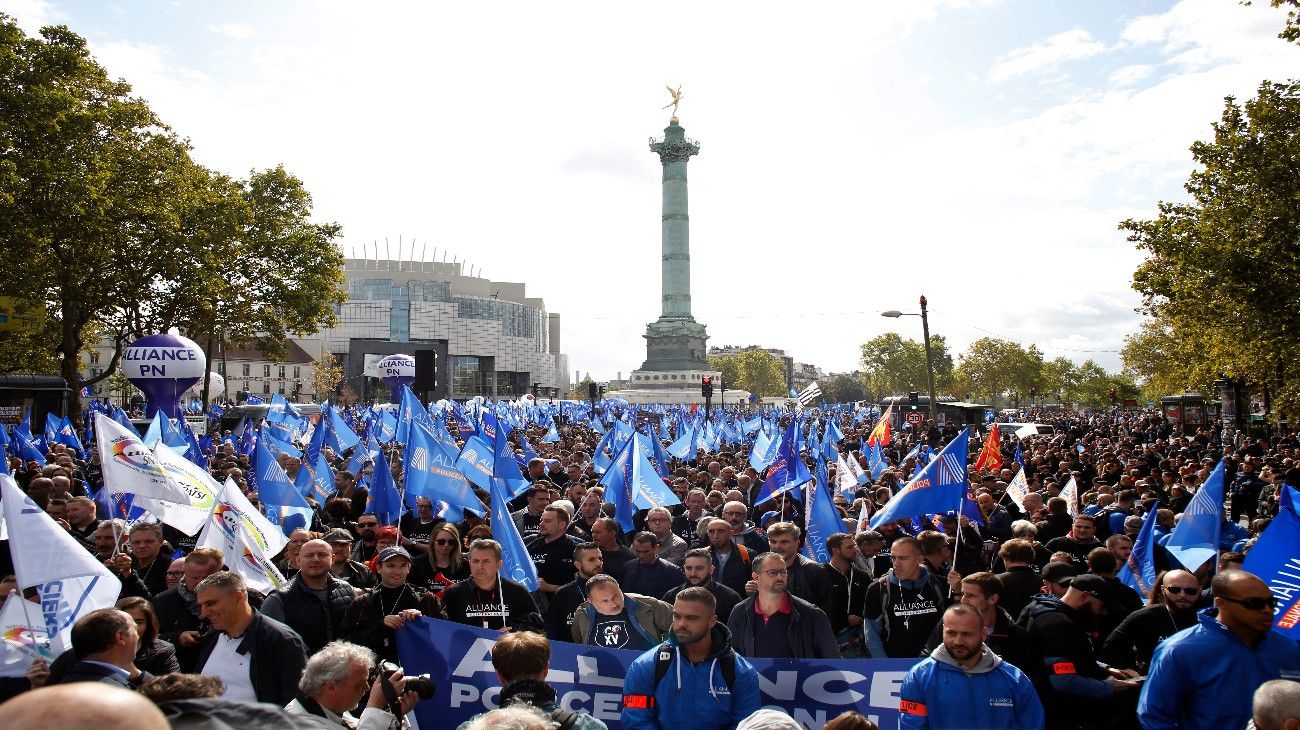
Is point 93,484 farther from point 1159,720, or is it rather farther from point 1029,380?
point 1029,380

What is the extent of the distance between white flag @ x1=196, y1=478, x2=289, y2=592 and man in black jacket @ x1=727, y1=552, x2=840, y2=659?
3.28m

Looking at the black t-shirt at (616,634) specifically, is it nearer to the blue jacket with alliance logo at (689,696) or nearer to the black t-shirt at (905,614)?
the blue jacket with alliance logo at (689,696)

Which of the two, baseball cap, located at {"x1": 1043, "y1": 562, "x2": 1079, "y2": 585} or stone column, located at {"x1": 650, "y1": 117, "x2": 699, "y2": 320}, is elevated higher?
stone column, located at {"x1": 650, "y1": 117, "x2": 699, "y2": 320}

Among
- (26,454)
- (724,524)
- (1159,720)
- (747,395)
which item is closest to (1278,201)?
(724,524)

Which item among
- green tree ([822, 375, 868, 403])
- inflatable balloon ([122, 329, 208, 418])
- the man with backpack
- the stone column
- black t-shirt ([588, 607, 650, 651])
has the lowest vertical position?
black t-shirt ([588, 607, 650, 651])

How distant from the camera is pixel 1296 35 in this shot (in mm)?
14805

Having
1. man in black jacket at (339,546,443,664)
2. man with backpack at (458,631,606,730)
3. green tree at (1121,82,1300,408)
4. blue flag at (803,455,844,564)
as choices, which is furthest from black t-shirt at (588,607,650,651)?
green tree at (1121,82,1300,408)

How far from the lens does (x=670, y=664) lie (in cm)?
436

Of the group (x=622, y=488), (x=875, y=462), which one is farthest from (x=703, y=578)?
(x=875, y=462)

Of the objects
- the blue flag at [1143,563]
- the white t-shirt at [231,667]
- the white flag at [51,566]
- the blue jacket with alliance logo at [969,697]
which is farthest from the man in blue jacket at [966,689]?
the white flag at [51,566]

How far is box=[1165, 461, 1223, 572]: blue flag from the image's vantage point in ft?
23.1

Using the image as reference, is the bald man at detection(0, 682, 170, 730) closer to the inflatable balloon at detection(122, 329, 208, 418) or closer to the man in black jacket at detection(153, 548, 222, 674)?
the man in black jacket at detection(153, 548, 222, 674)

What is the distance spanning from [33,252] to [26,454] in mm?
12816

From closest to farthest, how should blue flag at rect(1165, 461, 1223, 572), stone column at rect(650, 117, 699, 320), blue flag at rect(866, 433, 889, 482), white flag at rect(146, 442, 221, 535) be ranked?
blue flag at rect(1165, 461, 1223, 572) < white flag at rect(146, 442, 221, 535) < blue flag at rect(866, 433, 889, 482) < stone column at rect(650, 117, 699, 320)
